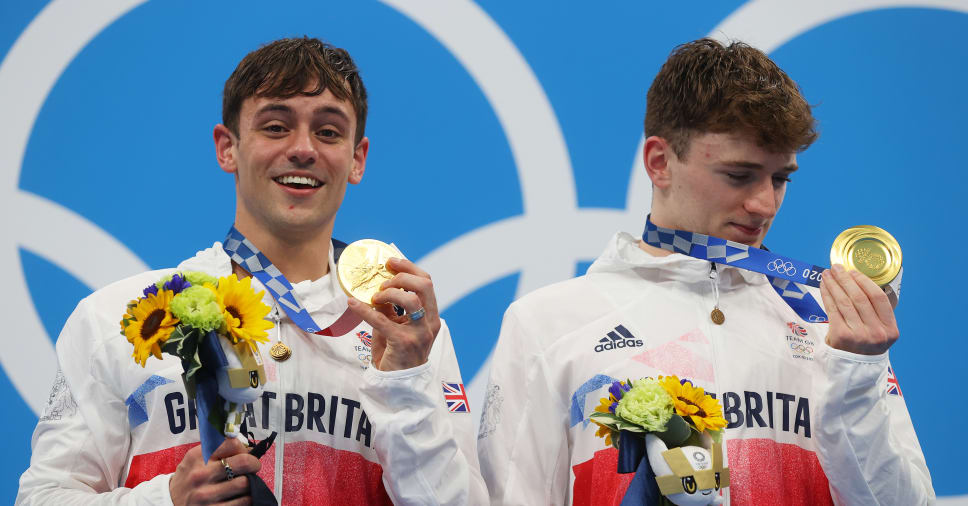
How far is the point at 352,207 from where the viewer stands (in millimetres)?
4297

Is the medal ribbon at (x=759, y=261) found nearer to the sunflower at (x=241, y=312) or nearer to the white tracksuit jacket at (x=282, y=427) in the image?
the white tracksuit jacket at (x=282, y=427)

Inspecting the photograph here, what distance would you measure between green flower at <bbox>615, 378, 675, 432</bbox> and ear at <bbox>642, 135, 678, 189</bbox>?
870 millimetres

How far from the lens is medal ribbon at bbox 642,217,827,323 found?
303cm

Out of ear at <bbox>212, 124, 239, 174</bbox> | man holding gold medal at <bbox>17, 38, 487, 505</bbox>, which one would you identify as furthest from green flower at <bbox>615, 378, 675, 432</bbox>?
ear at <bbox>212, 124, 239, 174</bbox>

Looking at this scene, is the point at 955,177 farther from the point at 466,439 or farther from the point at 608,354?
the point at 466,439

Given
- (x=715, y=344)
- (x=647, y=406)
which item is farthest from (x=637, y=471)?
(x=715, y=344)

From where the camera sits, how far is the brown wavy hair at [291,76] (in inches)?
122

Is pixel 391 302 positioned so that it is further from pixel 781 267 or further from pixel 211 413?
pixel 781 267

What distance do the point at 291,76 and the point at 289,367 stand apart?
33.3 inches

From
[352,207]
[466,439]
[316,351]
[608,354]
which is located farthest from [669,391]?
[352,207]

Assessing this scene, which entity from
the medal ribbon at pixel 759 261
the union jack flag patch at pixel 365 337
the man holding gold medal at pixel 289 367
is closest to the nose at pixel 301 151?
the man holding gold medal at pixel 289 367

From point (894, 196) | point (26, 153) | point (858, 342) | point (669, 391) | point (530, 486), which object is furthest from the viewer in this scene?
point (894, 196)

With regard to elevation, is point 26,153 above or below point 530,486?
above

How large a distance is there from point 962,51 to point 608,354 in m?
2.66
